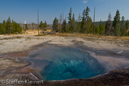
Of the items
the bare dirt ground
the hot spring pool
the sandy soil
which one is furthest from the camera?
the sandy soil

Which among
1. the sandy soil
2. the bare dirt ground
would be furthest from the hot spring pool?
the sandy soil

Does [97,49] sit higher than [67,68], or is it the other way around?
[97,49]

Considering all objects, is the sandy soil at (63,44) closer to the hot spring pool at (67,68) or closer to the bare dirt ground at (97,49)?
the bare dirt ground at (97,49)

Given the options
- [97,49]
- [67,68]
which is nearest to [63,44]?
[97,49]

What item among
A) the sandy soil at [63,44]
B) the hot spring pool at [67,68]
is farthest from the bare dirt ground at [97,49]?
the hot spring pool at [67,68]

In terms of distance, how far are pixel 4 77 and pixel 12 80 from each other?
1.93 ft

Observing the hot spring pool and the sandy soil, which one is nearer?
the hot spring pool

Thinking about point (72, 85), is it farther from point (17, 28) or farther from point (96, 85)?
point (17, 28)

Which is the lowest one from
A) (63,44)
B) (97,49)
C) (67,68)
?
(67,68)

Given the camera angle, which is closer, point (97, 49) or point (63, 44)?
point (97, 49)

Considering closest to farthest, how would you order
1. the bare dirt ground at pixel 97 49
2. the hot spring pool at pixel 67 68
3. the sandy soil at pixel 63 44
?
the hot spring pool at pixel 67 68, the bare dirt ground at pixel 97 49, the sandy soil at pixel 63 44

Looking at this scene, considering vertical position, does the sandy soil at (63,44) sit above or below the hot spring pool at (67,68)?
above

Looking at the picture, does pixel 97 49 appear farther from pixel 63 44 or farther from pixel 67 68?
pixel 67 68

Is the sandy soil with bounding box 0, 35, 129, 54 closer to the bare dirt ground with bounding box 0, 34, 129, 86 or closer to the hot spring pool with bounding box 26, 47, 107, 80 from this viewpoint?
the bare dirt ground with bounding box 0, 34, 129, 86
